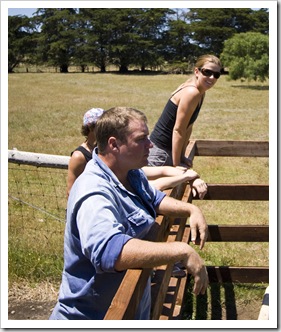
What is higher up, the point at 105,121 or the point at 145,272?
the point at 105,121

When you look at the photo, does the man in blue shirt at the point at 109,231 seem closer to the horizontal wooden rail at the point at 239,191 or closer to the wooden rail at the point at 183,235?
the wooden rail at the point at 183,235

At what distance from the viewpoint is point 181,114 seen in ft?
12.4

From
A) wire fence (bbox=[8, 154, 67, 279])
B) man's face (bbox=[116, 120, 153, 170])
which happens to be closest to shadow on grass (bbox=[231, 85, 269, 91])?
wire fence (bbox=[8, 154, 67, 279])

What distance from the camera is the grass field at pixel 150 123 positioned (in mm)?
5544

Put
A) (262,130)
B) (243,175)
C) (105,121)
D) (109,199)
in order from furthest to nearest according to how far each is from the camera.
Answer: (262,130) < (243,175) < (105,121) < (109,199)

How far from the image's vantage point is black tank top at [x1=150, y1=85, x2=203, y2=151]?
395cm

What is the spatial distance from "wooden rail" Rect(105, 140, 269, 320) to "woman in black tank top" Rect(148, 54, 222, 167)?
337 millimetres

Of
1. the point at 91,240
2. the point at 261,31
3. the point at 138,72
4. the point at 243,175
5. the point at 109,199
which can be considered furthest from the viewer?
the point at 138,72

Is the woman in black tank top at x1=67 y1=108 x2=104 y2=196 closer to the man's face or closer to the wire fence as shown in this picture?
the wire fence

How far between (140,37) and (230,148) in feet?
105

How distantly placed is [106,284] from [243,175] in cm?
829

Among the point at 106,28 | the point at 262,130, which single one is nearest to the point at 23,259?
the point at 262,130

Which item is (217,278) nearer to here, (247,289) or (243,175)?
(247,289)

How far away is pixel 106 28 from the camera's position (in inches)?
1326
